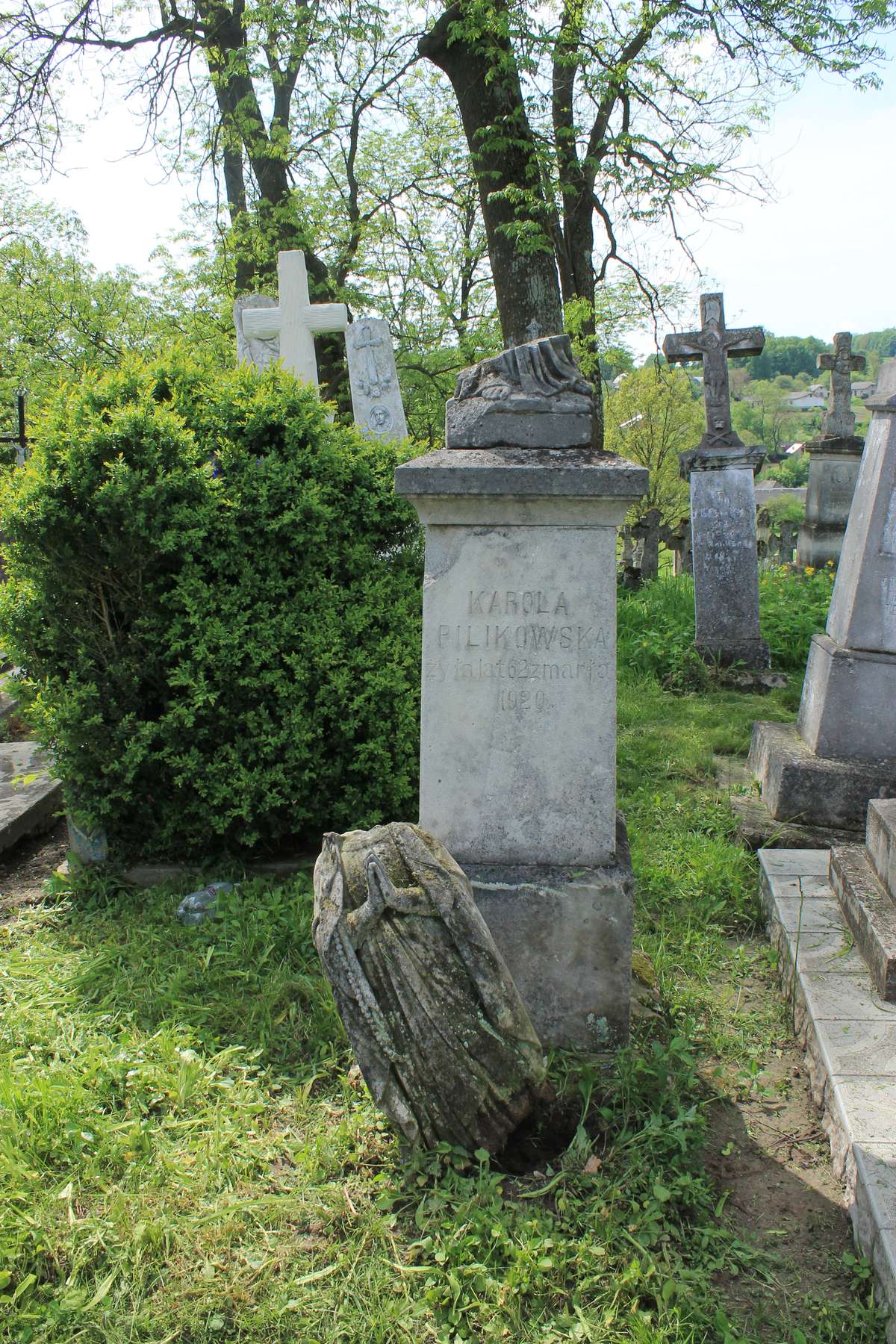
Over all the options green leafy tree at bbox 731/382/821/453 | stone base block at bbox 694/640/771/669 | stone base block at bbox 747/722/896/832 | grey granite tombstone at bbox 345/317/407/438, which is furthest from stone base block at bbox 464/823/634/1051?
green leafy tree at bbox 731/382/821/453

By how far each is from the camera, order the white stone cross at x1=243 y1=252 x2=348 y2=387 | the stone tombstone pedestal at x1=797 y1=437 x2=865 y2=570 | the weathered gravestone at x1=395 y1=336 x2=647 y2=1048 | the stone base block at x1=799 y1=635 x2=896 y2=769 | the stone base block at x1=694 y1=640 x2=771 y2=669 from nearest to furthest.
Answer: the weathered gravestone at x1=395 y1=336 x2=647 y2=1048
the stone base block at x1=799 y1=635 x2=896 y2=769
the stone base block at x1=694 y1=640 x2=771 y2=669
the white stone cross at x1=243 y1=252 x2=348 y2=387
the stone tombstone pedestal at x1=797 y1=437 x2=865 y2=570

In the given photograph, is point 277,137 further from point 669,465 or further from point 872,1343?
point 669,465

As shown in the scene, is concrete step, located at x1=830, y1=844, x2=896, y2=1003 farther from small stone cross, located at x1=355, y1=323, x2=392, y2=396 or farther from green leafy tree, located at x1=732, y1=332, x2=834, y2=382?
green leafy tree, located at x1=732, y1=332, x2=834, y2=382

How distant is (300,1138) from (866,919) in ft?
6.62

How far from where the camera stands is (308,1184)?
2.34 meters

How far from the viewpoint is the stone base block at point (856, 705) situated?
445cm

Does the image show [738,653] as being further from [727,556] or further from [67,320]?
[67,320]

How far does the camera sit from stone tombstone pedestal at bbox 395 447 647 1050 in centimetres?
276

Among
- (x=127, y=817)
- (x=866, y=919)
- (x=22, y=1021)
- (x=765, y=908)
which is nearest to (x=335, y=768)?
(x=127, y=817)

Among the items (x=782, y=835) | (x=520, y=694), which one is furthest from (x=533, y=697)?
(x=782, y=835)

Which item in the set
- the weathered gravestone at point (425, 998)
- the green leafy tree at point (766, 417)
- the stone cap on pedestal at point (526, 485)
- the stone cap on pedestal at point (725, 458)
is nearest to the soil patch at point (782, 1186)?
the weathered gravestone at point (425, 998)

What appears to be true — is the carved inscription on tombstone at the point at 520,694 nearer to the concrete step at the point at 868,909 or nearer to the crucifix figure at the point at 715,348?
the concrete step at the point at 868,909

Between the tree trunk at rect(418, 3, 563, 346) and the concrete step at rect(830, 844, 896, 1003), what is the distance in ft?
17.9

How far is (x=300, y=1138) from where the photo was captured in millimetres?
2516
